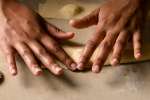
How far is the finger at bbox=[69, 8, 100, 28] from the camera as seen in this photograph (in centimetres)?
75

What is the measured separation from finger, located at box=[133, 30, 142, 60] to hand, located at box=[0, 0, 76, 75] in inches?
6.0

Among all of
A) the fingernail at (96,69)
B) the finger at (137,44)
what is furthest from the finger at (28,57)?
the finger at (137,44)

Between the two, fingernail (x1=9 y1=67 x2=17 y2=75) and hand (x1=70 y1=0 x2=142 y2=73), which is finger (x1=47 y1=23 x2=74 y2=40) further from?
fingernail (x1=9 y1=67 x2=17 y2=75)

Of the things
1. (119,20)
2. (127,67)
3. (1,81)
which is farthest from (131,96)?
(1,81)

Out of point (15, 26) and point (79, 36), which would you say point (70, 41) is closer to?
point (79, 36)

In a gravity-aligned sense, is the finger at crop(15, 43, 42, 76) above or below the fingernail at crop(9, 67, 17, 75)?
above

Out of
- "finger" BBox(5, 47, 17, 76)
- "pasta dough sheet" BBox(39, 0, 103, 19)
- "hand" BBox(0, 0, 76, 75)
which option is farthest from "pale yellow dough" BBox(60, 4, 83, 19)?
"finger" BBox(5, 47, 17, 76)

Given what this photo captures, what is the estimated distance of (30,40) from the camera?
0.75 meters

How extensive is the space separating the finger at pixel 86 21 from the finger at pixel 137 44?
4.2 inches

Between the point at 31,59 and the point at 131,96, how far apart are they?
247mm

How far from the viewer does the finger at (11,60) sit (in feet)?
2.32

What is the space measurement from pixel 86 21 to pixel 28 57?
169 millimetres

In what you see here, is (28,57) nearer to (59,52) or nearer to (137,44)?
(59,52)

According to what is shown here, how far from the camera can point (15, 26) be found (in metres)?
0.78
